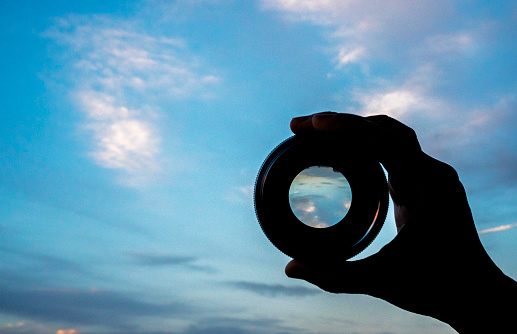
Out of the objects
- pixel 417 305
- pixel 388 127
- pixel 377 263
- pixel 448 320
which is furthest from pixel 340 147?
pixel 448 320

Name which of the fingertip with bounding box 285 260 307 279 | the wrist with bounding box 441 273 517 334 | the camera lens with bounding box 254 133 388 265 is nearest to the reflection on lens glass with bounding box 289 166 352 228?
the camera lens with bounding box 254 133 388 265

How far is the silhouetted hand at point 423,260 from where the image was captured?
278 cm

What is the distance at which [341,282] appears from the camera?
2.77 metres

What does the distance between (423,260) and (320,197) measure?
0.83 m

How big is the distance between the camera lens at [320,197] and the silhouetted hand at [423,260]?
0.13m

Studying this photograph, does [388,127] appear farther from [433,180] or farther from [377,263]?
[377,263]

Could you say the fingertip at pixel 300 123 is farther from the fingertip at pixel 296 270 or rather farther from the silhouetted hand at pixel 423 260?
the fingertip at pixel 296 270

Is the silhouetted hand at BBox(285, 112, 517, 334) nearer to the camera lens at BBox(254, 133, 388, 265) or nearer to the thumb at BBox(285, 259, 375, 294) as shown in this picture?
the thumb at BBox(285, 259, 375, 294)

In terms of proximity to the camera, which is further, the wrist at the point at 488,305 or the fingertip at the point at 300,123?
the fingertip at the point at 300,123

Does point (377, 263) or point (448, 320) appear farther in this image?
point (448, 320)

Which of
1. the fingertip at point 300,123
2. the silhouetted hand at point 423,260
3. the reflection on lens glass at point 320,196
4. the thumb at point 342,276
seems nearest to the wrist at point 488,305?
the silhouetted hand at point 423,260

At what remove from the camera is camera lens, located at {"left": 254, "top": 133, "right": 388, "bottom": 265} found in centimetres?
296

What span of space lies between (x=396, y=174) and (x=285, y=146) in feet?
2.64

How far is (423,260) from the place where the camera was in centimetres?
281
